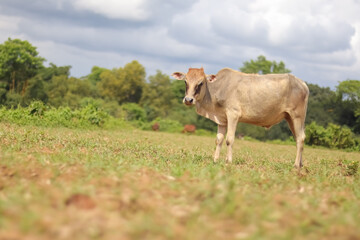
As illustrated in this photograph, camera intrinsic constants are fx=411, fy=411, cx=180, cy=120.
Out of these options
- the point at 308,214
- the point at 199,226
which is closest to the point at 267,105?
the point at 308,214

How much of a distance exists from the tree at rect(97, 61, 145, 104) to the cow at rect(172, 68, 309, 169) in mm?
56878

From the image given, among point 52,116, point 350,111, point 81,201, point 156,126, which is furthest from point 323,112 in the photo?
point 81,201

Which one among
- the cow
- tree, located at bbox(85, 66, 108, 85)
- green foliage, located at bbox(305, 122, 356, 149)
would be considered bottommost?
green foliage, located at bbox(305, 122, 356, 149)

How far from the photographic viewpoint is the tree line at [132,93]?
49500 mm

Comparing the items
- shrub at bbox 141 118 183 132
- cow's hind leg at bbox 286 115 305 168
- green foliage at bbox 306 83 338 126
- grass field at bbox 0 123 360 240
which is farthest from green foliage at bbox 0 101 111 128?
green foliage at bbox 306 83 338 126

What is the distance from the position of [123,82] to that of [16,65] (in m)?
16.8

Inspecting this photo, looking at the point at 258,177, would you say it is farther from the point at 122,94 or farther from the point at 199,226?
the point at 122,94

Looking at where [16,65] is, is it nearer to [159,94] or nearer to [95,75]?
[159,94]

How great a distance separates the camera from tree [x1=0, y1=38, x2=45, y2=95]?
188 ft

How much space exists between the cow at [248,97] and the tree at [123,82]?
56878 millimetres

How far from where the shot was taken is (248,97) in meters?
10.8

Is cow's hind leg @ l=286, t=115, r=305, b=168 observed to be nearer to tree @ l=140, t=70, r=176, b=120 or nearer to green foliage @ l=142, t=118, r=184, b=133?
green foliage @ l=142, t=118, r=184, b=133

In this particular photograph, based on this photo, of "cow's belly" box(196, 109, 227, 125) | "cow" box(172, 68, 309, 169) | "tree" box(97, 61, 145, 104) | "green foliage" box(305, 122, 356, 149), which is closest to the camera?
"cow" box(172, 68, 309, 169)

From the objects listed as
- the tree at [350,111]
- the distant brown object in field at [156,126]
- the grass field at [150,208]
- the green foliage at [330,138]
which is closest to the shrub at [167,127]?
the distant brown object in field at [156,126]
